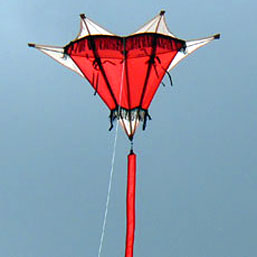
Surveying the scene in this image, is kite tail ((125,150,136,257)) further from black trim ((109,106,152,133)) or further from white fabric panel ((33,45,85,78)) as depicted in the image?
white fabric panel ((33,45,85,78))

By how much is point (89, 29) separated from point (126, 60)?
1.62 meters

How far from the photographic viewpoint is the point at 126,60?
51.3 feet

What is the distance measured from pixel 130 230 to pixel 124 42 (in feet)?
21.2

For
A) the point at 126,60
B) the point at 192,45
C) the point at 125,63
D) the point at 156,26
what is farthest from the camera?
the point at 192,45

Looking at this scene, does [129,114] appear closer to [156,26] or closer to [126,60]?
[126,60]

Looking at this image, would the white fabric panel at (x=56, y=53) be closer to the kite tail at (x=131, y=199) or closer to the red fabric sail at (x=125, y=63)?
the red fabric sail at (x=125, y=63)

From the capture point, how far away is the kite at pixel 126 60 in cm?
1534

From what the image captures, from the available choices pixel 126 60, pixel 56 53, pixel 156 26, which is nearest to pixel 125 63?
pixel 126 60

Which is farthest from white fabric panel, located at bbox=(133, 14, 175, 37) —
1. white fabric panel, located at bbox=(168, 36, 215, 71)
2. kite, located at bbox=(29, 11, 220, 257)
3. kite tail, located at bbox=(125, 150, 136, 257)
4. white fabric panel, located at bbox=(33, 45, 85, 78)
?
kite tail, located at bbox=(125, 150, 136, 257)

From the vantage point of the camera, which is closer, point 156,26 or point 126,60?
point 156,26

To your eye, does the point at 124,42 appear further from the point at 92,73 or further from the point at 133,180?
the point at 133,180

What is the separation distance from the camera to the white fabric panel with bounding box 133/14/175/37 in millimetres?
15441

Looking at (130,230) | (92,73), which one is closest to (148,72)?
(92,73)

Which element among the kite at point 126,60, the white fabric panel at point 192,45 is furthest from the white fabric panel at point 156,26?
the white fabric panel at point 192,45
